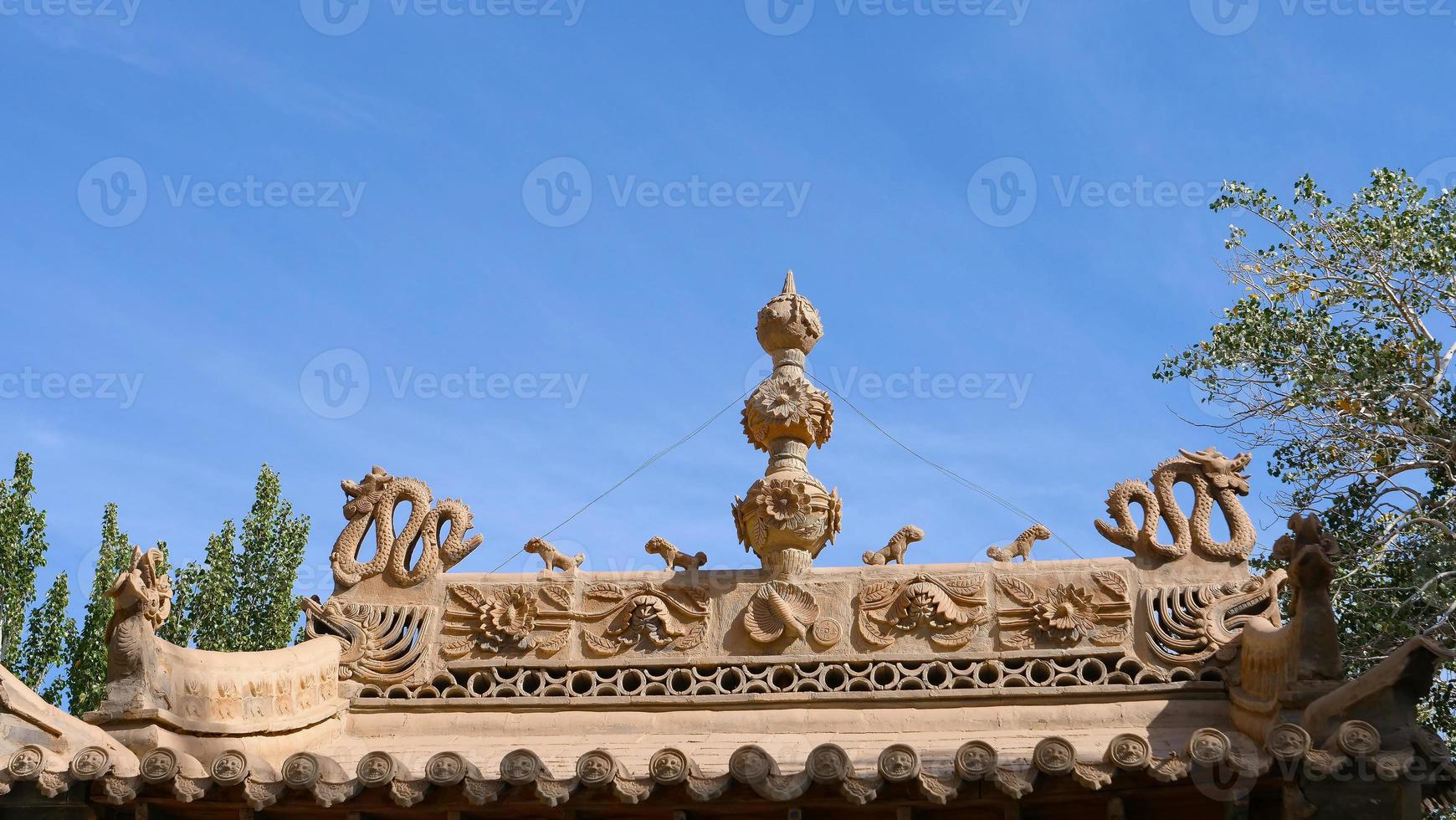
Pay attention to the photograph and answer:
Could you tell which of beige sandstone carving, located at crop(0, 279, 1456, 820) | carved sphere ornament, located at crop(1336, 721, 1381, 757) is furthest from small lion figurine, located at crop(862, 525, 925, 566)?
carved sphere ornament, located at crop(1336, 721, 1381, 757)

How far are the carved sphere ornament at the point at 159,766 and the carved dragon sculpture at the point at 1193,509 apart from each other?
5193 millimetres

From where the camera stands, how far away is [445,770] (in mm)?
7656

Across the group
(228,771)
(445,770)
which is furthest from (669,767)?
(228,771)

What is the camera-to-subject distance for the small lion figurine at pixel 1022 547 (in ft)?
31.6

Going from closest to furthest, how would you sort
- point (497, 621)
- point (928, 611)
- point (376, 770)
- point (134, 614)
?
point (376, 770)
point (134, 614)
point (928, 611)
point (497, 621)

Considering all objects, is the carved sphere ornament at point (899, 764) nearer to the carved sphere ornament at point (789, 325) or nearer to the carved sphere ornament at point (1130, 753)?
the carved sphere ornament at point (1130, 753)

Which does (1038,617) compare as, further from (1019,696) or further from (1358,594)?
(1358,594)

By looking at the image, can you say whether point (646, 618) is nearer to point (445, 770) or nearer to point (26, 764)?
point (445, 770)

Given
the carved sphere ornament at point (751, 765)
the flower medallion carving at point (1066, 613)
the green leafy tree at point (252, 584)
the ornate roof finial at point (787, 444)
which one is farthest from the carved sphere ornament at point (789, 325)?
the green leafy tree at point (252, 584)

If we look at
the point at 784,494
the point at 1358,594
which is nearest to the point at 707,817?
→ the point at 784,494

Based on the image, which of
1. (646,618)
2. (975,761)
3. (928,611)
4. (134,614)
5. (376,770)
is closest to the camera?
(975,761)

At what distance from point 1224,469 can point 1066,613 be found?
1322 millimetres

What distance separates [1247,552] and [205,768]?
18.7 ft

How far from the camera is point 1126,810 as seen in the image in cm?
770
